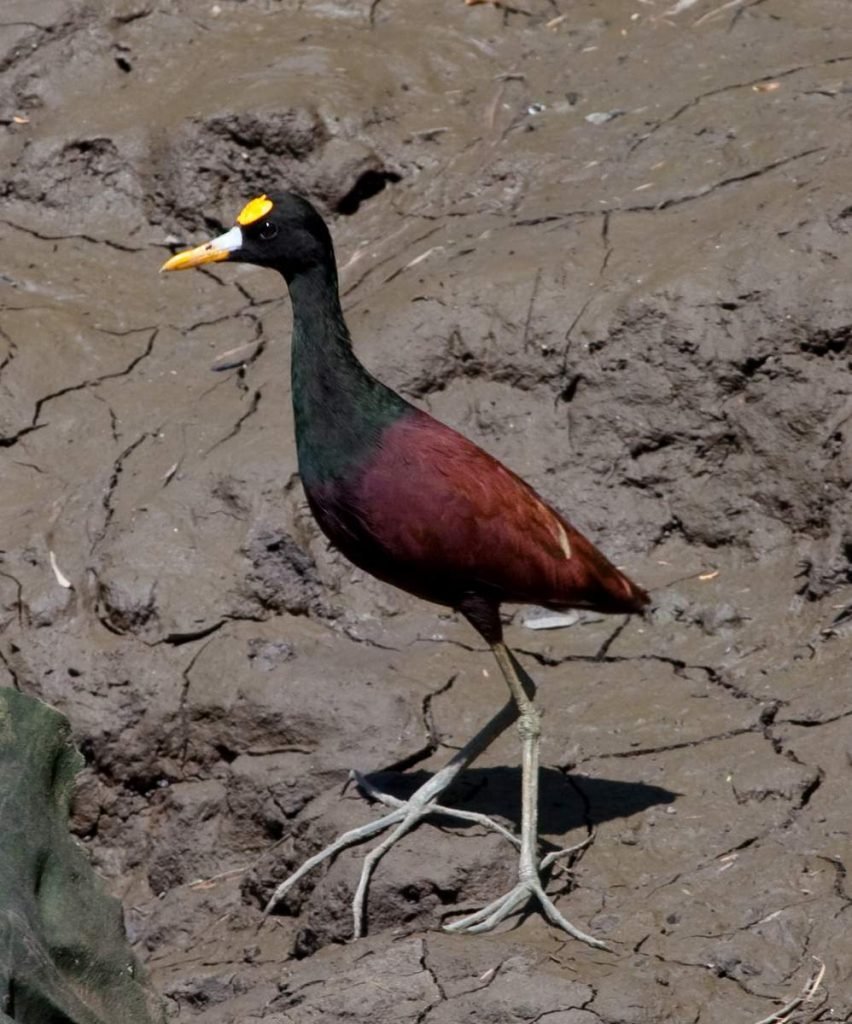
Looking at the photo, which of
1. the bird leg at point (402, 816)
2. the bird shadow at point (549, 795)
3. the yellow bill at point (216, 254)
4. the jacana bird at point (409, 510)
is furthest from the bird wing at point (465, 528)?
the yellow bill at point (216, 254)

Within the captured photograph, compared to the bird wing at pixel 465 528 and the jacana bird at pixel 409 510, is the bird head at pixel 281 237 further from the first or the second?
the bird wing at pixel 465 528

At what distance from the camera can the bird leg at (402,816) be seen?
5176 mm

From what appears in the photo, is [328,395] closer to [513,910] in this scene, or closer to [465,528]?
[465,528]

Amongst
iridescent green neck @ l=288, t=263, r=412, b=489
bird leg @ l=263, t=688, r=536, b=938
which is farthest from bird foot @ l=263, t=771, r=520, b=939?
iridescent green neck @ l=288, t=263, r=412, b=489

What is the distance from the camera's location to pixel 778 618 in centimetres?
614

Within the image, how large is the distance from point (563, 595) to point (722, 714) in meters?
0.66

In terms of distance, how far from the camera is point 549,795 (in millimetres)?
5660

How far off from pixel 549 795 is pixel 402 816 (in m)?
0.53

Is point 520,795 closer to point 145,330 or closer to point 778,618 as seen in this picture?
point 778,618

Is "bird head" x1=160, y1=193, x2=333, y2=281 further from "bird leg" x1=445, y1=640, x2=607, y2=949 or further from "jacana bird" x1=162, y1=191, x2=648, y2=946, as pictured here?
"bird leg" x1=445, y1=640, x2=607, y2=949

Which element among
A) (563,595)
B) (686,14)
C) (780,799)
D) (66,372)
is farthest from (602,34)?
(780,799)

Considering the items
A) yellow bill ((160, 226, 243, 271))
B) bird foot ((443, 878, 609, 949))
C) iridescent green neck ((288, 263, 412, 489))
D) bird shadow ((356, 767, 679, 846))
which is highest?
yellow bill ((160, 226, 243, 271))

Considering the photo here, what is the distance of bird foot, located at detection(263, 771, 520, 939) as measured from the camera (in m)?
5.17

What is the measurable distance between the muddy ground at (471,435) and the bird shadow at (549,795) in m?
0.02
